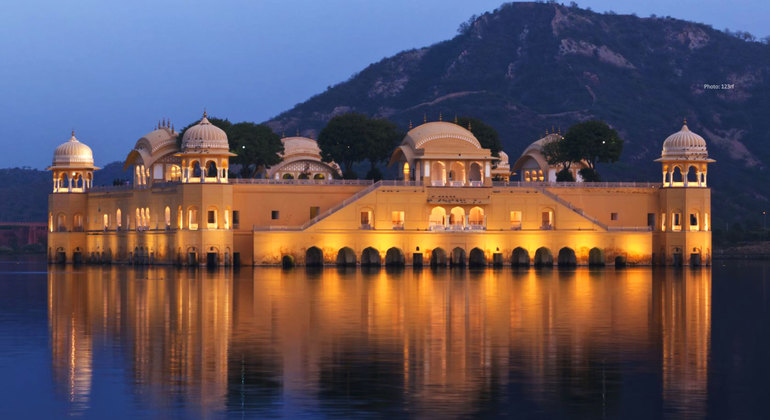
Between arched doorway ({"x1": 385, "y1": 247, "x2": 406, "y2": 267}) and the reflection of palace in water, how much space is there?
21412 millimetres

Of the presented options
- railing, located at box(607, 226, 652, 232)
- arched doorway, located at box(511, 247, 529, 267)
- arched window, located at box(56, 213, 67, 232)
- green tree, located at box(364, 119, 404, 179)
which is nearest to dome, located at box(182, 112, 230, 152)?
green tree, located at box(364, 119, 404, 179)

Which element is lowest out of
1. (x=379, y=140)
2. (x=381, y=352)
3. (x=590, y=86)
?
(x=381, y=352)

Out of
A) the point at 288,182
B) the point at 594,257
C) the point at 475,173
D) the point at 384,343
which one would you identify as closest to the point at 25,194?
the point at 288,182

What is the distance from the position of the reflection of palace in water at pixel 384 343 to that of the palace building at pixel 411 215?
62.8 ft

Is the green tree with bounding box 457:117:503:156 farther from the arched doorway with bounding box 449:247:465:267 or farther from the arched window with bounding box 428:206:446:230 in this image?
the arched doorway with bounding box 449:247:465:267

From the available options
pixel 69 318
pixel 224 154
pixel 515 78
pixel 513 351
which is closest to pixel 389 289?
pixel 69 318

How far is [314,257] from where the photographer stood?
70062 mm

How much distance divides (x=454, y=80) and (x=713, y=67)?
110 feet

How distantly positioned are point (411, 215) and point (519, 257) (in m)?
6.97

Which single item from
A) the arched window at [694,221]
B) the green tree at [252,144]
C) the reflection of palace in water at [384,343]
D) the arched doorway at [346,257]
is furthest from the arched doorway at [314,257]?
the arched window at [694,221]

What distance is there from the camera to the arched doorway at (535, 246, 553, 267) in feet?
233

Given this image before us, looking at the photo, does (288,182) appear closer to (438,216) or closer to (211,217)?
(211,217)

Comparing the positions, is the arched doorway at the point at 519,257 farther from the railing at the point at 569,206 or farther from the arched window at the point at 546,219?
the railing at the point at 569,206

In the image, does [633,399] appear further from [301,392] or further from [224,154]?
[224,154]
